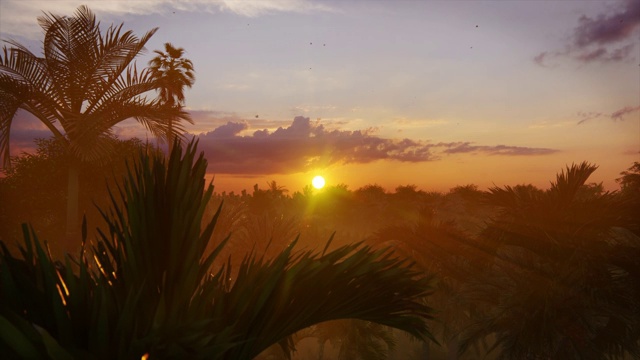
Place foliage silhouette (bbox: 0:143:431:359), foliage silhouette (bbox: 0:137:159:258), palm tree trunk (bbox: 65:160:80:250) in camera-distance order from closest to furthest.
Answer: foliage silhouette (bbox: 0:143:431:359) → palm tree trunk (bbox: 65:160:80:250) → foliage silhouette (bbox: 0:137:159:258)

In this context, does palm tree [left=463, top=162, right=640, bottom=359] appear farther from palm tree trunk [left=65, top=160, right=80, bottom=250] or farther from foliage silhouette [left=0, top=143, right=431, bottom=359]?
palm tree trunk [left=65, top=160, right=80, bottom=250]

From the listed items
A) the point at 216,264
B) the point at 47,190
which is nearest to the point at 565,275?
the point at 216,264

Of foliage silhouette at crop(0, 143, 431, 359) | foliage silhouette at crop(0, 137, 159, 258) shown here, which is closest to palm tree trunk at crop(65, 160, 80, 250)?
foliage silhouette at crop(0, 137, 159, 258)

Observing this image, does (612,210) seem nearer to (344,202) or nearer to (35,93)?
(35,93)

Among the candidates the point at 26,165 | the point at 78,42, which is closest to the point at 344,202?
the point at 26,165

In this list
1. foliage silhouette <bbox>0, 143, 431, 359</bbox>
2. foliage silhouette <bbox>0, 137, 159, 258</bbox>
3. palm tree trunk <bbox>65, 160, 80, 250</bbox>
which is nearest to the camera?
foliage silhouette <bbox>0, 143, 431, 359</bbox>

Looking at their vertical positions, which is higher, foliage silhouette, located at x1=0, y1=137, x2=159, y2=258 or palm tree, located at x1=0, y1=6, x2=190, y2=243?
palm tree, located at x1=0, y1=6, x2=190, y2=243

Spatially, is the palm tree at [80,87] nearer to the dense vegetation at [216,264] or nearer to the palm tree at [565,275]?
the dense vegetation at [216,264]

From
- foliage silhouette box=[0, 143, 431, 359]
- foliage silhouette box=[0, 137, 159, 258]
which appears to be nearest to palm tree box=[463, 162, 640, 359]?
foliage silhouette box=[0, 143, 431, 359]

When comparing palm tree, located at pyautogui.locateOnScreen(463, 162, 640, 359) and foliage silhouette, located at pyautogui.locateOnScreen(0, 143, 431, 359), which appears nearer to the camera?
foliage silhouette, located at pyautogui.locateOnScreen(0, 143, 431, 359)

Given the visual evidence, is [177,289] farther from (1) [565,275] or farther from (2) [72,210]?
(2) [72,210]

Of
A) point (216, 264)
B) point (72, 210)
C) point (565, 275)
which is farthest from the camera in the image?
point (216, 264)

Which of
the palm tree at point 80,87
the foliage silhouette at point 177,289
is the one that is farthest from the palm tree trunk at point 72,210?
the foliage silhouette at point 177,289

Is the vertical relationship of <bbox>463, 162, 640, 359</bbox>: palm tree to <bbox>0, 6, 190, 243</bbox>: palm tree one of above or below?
Answer: below
